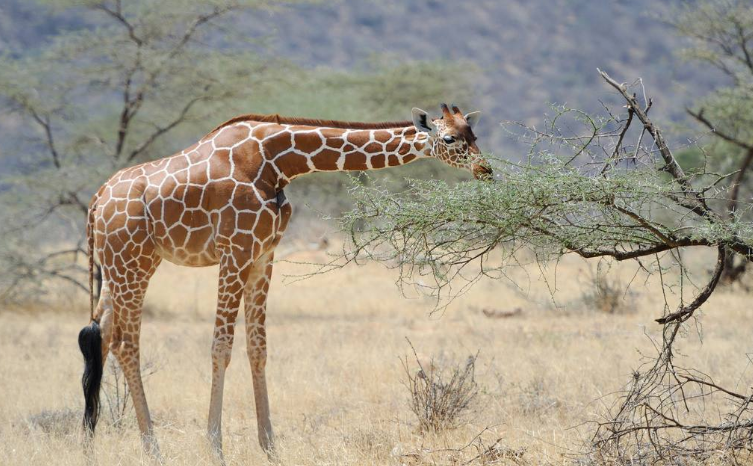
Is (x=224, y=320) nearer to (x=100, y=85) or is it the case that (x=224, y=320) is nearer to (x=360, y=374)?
(x=360, y=374)

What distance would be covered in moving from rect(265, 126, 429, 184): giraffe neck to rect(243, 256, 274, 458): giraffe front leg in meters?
0.68

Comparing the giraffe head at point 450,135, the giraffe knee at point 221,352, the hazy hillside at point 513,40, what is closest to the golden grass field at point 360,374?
the giraffe knee at point 221,352

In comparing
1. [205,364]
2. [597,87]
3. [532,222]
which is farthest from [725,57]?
[597,87]

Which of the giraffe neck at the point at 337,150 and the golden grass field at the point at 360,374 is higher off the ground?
the giraffe neck at the point at 337,150

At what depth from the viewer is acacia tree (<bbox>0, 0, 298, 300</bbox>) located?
1327cm

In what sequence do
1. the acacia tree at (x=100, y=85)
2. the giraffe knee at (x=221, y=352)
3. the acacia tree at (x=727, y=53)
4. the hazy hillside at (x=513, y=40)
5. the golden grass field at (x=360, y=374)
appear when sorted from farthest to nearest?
the hazy hillside at (x=513, y=40) < the acacia tree at (x=727, y=53) < the acacia tree at (x=100, y=85) < the giraffe knee at (x=221, y=352) < the golden grass field at (x=360, y=374)

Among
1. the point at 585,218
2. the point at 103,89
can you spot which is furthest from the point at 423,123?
the point at 103,89

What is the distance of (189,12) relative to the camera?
1368cm

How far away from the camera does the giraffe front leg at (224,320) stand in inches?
227

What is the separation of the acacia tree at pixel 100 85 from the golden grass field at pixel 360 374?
1244 millimetres

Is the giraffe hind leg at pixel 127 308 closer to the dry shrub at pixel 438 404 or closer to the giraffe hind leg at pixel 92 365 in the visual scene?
the giraffe hind leg at pixel 92 365

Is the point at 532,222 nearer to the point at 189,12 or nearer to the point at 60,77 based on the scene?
the point at 189,12

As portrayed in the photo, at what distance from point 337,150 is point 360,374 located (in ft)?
9.06

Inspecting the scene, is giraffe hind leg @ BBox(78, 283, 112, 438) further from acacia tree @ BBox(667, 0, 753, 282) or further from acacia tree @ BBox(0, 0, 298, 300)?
acacia tree @ BBox(667, 0, 753, 282)
